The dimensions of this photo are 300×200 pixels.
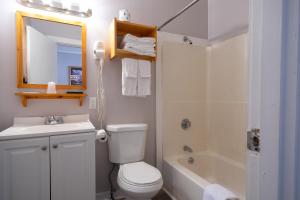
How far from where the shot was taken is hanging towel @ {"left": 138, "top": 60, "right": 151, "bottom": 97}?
1.83 metres

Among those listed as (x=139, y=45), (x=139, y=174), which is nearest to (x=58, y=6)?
(x=139, y=45)

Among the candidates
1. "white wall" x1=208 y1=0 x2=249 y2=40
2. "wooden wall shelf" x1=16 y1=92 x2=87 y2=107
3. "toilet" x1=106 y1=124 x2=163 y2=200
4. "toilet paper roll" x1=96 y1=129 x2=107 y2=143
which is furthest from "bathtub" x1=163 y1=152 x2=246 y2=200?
"white wall" x1=208 y1=0 x2=249 y2=40

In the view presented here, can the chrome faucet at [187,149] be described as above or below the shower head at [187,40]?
below

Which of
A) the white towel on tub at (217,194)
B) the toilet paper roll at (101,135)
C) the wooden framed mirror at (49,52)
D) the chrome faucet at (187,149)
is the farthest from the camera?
the chrome faucet at (187,149)

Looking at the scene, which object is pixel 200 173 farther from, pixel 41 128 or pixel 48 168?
pixel 41 128

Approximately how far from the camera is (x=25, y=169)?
1235mm

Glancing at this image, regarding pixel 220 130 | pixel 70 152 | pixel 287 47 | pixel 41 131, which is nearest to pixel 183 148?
pixel 220 130

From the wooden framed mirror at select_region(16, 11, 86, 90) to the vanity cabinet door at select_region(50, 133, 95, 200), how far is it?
0.59 m

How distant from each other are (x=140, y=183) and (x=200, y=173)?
1045 mm

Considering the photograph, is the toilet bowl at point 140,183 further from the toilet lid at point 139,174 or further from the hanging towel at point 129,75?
the hanging towel at point 129,75

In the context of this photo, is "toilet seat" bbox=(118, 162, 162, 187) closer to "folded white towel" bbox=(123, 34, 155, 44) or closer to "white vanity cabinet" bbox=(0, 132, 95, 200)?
"white vanity cabinet" bbox=(0, 132, 95, 200)

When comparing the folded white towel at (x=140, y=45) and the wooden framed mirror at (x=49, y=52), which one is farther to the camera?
the folded white towel at (x=140, y=45)

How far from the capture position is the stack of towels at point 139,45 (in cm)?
175

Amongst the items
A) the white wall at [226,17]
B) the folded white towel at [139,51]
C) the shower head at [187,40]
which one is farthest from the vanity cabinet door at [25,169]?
the white wall at [226,17]
